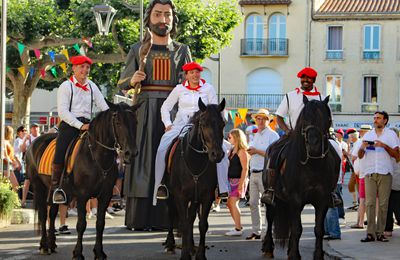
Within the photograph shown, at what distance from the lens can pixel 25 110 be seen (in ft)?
113

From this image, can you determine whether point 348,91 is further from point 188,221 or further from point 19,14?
point 188,221

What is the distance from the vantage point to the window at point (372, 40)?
184 ft

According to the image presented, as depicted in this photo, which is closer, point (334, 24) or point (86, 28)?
point (86, 28)

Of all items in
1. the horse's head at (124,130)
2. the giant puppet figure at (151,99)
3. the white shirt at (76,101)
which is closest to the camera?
the horse's head at (124,130)

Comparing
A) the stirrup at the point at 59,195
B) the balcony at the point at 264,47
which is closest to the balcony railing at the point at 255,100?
the balcony at the point at 264,47

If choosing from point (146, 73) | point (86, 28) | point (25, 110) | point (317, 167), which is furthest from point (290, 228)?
point (25, 110)

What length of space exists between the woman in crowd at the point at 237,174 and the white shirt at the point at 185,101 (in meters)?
3.67

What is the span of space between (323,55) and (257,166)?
140 feet

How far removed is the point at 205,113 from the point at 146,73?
2.95 metres

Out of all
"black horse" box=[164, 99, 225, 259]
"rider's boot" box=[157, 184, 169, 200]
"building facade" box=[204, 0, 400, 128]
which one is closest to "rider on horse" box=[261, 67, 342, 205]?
"black horse" box=[164, 99, 225, 259]

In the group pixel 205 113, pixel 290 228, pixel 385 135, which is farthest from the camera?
pixel 385 135

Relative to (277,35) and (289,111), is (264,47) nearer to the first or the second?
(277,35)

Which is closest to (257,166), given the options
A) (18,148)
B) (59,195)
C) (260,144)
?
(260,144)

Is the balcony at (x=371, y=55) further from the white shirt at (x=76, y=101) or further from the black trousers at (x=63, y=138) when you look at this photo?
the black trousers at (x=63, y=138)
